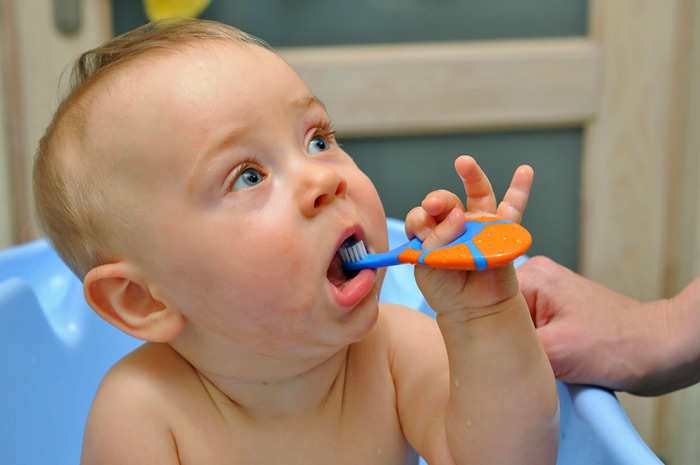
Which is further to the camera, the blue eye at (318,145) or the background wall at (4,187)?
the background wall at (4,187)

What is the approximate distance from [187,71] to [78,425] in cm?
58

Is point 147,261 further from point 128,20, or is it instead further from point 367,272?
point 128,20

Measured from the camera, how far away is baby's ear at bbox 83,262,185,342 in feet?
2.20

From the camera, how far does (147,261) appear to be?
0.66m

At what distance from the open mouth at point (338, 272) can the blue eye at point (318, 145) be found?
0.30ft

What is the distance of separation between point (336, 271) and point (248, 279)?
76 millimetres

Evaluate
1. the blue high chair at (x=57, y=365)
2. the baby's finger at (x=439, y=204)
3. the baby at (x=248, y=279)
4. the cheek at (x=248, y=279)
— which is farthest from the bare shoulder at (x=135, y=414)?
the baby's finger at (x=439, y=204)

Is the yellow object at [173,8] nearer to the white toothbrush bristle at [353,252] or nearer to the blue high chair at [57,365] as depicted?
the blue high chair at [57,365]

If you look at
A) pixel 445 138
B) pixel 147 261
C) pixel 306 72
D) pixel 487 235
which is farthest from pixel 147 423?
pixel 445 138

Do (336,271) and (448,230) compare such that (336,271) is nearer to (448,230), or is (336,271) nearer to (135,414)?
(448,230)

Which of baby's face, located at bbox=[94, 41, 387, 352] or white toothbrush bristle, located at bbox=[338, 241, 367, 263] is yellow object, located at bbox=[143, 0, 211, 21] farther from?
white toothbrush bristle, located at bbox=[338, 241, 367, 263]

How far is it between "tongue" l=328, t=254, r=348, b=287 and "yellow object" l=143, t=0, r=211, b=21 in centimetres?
85

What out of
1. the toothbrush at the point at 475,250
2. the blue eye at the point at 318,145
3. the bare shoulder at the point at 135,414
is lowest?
the bare shoulder at the point at 135,414

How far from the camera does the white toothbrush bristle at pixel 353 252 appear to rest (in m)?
0.62
